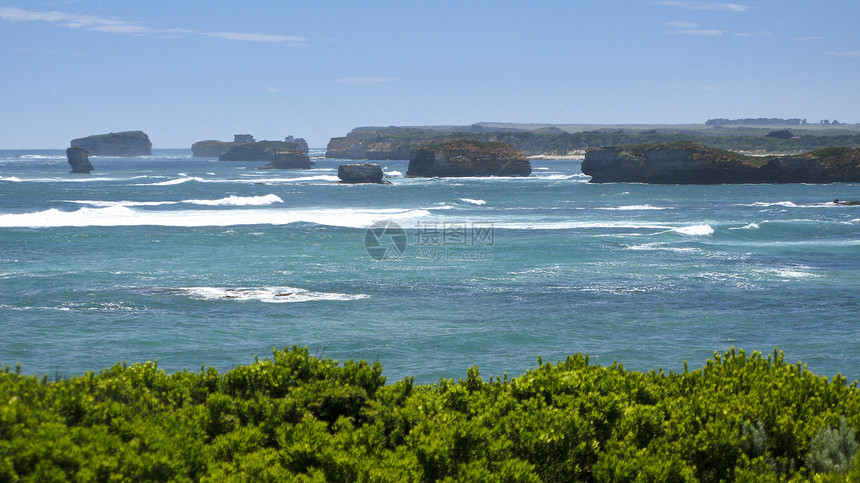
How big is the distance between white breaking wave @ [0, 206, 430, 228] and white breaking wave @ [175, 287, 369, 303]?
28321 millimetres

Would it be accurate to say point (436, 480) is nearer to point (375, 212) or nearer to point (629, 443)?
point (629, 443)

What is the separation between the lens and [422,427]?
29.9 feet

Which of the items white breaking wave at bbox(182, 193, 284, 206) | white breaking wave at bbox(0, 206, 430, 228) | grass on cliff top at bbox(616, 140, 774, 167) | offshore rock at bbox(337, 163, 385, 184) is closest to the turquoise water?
white breaking wave at bbox(0, 206, 430, 228)

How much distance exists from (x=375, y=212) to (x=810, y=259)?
133ft

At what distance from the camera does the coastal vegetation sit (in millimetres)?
7664

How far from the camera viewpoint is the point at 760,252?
44.7 meters

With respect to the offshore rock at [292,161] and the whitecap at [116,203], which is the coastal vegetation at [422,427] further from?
the offshore rock at [292,161]

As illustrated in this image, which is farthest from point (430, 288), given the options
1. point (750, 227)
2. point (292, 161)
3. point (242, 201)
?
point (292, 161)

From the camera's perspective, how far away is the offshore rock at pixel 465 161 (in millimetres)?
140250

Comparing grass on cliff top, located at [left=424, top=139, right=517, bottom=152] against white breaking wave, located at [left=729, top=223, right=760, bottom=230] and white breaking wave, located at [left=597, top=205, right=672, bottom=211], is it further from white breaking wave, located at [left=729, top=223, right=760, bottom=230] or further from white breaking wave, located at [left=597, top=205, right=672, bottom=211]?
white breaking wave, located at [left=729, top=223, right=760, bottom=230]

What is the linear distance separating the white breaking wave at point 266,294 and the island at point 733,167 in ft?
300

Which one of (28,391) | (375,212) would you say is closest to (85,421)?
(28,391)

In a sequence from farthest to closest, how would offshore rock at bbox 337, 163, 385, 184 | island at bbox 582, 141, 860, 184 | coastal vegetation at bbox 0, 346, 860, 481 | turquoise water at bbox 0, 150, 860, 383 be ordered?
1. offshore rock at bbox 337, 163, 385, 184
2. island at bbox 582, 141, 860, 184
3. turquoise water at bbox 0, 150, 860, 383
4. coastal vegetation at bbox 0, 346, 860, 481

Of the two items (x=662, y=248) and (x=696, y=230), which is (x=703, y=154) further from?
(x=662, y=248)
